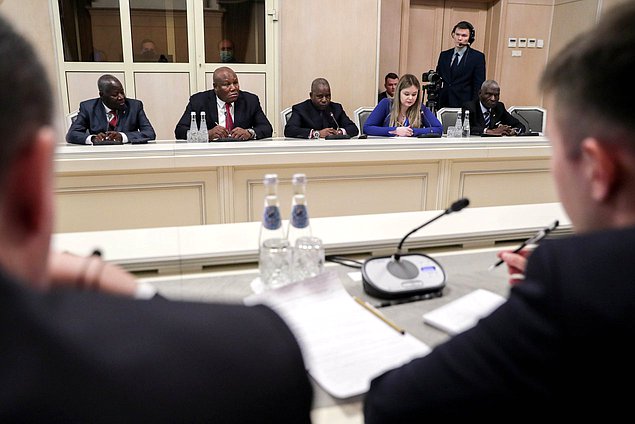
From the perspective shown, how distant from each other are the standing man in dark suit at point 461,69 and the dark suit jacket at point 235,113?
2.54 metres

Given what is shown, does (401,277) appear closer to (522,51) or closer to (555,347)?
(555,347)

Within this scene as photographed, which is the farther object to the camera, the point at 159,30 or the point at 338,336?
the point at 159,30

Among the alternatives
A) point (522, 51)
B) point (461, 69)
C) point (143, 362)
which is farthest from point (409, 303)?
point (522, 51)

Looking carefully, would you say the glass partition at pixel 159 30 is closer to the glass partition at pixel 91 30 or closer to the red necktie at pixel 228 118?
the glass partition at pixel 91 30

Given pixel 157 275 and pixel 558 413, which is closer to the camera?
pixel 558 413

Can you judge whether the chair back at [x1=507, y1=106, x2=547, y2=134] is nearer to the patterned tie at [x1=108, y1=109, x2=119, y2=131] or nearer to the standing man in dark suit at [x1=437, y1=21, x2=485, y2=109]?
the standing man in dark suit at [x1=437, y1=21, x2=485, y2=109]

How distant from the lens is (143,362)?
14.3 inches

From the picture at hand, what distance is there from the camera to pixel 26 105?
396 millimetres

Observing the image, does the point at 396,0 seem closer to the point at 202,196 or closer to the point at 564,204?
the point at 202,196

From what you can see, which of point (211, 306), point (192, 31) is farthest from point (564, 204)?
point (192, 31)

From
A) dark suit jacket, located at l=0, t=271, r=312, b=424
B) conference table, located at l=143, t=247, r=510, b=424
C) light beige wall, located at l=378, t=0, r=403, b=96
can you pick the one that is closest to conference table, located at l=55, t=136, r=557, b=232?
conference table, located at l=143, t=247, r=510, b=424

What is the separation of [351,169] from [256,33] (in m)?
2.83

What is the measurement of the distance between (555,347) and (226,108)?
358cm

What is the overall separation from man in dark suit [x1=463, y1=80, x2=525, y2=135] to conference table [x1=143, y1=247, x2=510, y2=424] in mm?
2924
